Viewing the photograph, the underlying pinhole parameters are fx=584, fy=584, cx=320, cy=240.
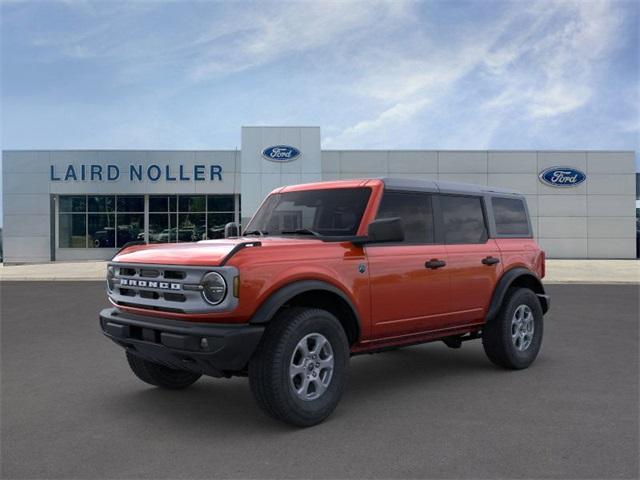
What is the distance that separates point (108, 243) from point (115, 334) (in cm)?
2817

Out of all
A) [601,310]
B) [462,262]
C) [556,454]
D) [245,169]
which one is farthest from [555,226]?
[556,454]

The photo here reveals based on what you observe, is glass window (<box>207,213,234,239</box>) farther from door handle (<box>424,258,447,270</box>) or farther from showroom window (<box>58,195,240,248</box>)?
door handle (<box>424,258,447,270</box>)

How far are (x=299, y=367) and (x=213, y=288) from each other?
0.90 metres

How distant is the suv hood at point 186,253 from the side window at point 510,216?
268 cm

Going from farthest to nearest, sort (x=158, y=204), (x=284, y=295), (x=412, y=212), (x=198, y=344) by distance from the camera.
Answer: (x=158, y=204), (x=412, y=212), (x=284, y=295), (x=198, y=344)

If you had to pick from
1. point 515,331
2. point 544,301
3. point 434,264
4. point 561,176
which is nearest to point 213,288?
point 434,264

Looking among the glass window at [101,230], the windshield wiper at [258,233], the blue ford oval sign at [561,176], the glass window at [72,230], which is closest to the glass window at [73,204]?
the glass window at [72,230]

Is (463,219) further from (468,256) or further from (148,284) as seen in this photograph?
(148,284)

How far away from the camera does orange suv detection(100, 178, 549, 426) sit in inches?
166

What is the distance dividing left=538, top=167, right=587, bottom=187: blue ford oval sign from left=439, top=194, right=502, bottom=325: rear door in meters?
25.4

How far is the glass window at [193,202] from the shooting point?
30.9 m

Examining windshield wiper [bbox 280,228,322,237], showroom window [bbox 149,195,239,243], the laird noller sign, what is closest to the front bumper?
A: windshield wiper [bbox 280,228,322,237]

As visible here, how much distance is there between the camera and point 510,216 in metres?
6.89

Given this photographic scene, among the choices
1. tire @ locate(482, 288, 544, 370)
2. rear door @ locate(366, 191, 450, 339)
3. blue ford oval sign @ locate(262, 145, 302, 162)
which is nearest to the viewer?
rear door @ locate(366, 191, 450, 339)
